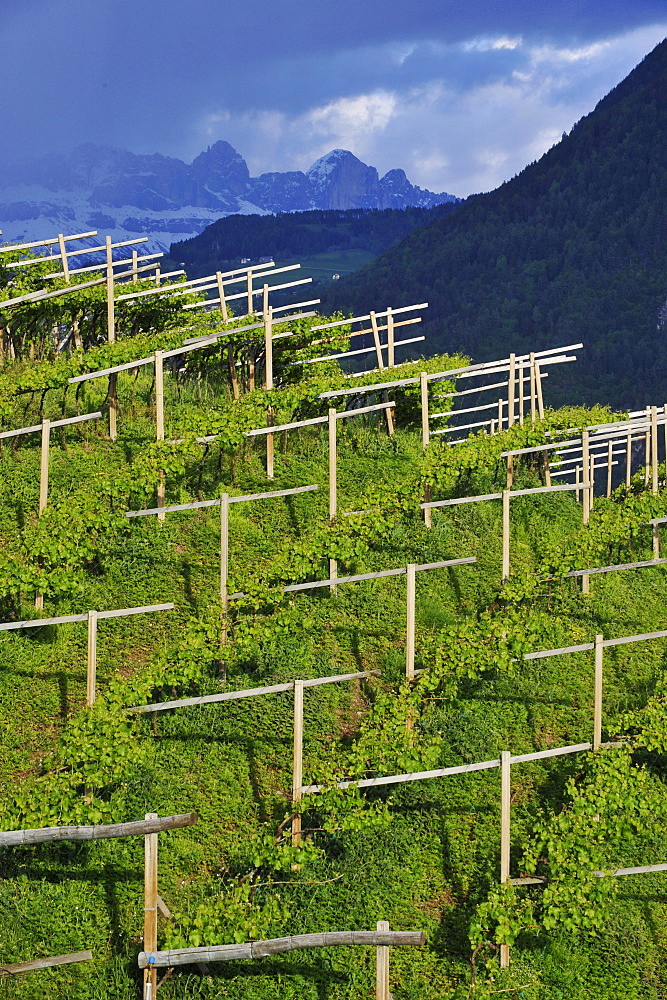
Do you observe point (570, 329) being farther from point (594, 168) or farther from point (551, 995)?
point (551, 995)

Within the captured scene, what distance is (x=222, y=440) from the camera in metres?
14.7

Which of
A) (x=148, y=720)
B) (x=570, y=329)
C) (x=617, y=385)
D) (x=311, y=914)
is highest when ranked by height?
(x=570, y=329)

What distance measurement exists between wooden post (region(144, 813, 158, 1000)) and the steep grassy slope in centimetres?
29

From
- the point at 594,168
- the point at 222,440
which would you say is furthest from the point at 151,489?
the point at 594,168

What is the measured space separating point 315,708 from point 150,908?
383 cm

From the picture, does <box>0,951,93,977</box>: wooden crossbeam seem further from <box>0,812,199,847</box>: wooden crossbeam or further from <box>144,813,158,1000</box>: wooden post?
<box>0,812,199,847</box>: wooden crossbeam

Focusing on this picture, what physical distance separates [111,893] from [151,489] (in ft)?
19.0

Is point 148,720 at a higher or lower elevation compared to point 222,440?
lower

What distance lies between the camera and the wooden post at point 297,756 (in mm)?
9938

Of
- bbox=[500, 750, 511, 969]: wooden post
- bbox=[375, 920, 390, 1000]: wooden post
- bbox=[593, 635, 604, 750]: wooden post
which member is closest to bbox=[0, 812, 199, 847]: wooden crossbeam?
bbox=[375, 920, 390, 1000]: wooden post

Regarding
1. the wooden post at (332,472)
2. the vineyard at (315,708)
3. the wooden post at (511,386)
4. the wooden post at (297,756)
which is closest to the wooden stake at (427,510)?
the vineyard at (315,708)

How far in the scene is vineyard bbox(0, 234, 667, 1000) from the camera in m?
9.14

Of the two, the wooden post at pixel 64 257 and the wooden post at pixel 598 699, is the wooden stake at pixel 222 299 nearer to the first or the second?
the wooden post at pixel 64 257

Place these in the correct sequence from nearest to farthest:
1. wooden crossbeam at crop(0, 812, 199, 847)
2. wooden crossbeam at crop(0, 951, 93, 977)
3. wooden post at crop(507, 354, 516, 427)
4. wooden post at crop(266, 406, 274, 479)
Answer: wooden crossbeam at crop(0, 951, 93, 977), wooden crossbeam at crop(0, 812, 199, 847), wooden post at crop(266, 406, 274, 479), wooden post at crop(507, 354, 516, 427)
